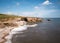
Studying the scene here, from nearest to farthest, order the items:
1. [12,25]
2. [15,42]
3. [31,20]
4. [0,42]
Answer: [0,42], [15,42], [12,25], [31,20]

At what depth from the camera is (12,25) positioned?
16828 millimetres

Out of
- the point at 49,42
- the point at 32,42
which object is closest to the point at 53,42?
the point at 49,42

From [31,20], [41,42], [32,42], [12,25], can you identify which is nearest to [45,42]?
[41,42]

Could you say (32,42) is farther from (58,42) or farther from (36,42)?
(58,42)

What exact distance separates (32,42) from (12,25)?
28.9 ft

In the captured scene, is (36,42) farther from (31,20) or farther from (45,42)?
(31,20)

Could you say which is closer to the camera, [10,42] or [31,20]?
[10,42]

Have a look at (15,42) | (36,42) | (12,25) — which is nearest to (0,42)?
(15,42)

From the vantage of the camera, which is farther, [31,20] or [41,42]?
[31,20]

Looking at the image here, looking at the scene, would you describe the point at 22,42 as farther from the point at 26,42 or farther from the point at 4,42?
the point at 4,42

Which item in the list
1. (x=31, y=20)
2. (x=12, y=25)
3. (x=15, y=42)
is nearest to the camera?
(x=15, y=42)

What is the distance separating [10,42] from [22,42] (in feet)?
2.91

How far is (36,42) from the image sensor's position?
8531 mm

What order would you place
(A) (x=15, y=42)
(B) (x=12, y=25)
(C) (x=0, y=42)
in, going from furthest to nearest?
1. (B) (x=12, y=25)
2. (A) (x=15, y=42)
3. (C) (x=0, y=42)
